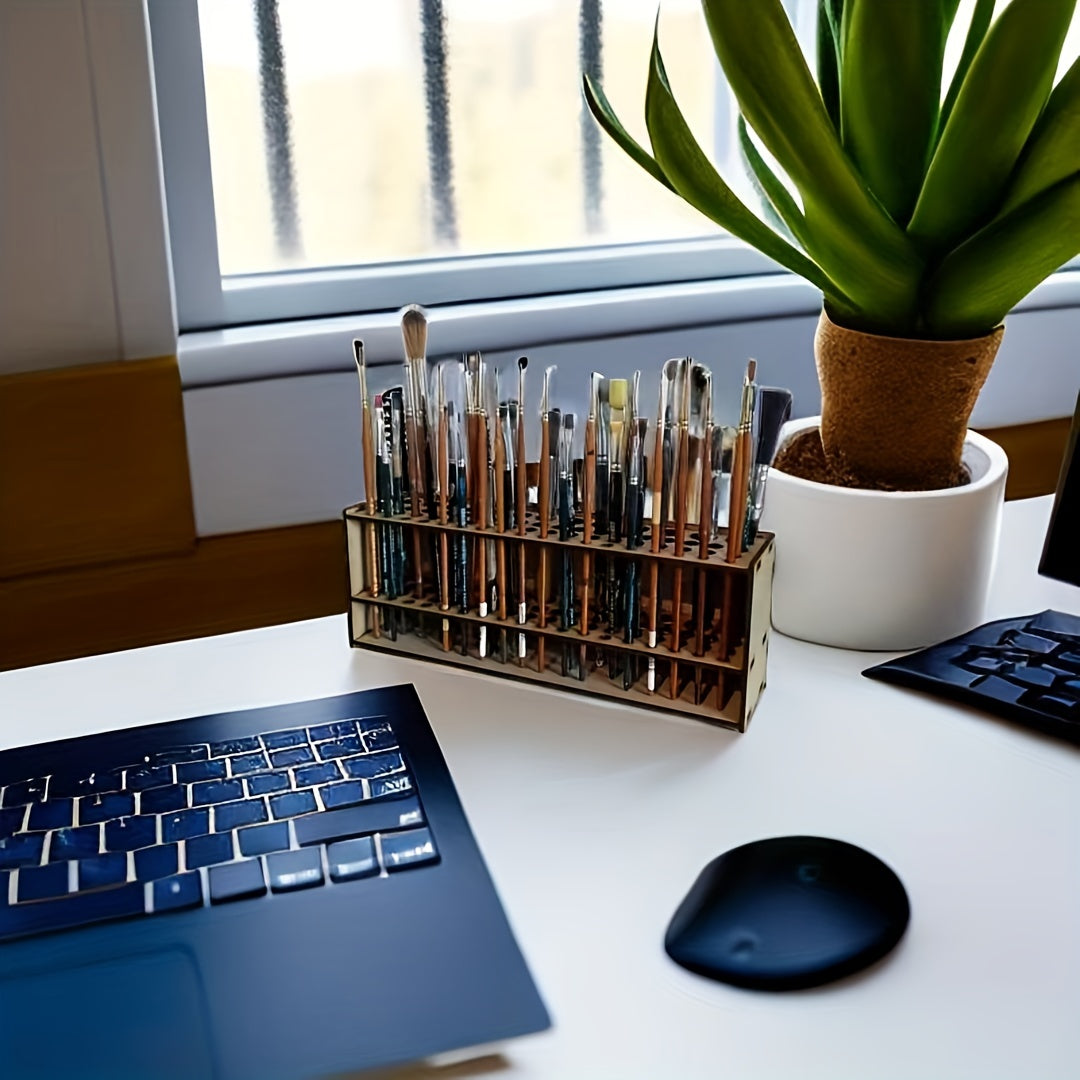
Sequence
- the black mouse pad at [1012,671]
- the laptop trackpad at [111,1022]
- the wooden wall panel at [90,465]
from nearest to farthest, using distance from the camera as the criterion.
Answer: the laptop trackpad at [111,1022] → the black mouse pad at [1012,671] → the wooden wall panel at [90,465]

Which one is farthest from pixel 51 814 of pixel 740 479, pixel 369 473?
pixel 740 479

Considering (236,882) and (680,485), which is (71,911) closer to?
(236,882)

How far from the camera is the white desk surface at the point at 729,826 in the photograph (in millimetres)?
394

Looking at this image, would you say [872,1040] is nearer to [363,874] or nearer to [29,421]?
[363,874]

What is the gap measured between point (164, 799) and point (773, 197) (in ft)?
1.38

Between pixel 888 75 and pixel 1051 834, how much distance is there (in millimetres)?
362

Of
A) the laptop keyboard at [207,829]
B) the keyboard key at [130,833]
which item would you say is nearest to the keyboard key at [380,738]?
the laptop keyboard at [207,829]

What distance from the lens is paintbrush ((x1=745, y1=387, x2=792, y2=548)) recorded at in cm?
57

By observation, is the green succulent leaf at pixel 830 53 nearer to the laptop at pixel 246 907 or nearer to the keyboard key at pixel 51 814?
the laptop at pixel 246 907

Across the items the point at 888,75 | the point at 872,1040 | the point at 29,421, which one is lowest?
the point at 872,1040

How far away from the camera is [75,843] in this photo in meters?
0.48

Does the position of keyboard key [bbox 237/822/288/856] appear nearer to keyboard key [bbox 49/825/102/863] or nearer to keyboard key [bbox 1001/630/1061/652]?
keyboard key [bbox 49/825/102/863]

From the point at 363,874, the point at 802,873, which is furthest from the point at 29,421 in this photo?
the point at 802,873

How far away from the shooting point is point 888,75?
584 mm
